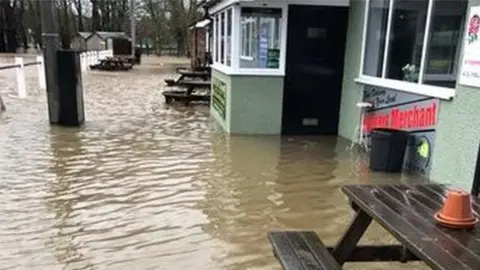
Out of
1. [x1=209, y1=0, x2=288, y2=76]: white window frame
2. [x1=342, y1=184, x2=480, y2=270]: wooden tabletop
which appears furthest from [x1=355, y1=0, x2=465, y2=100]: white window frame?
[x1=342, y1=184, x2=480, y2=270]: wooden tabletop

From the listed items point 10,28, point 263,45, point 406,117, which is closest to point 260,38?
point 263,45

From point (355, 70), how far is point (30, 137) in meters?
5.57

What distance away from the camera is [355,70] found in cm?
834

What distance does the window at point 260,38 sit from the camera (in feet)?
28.2

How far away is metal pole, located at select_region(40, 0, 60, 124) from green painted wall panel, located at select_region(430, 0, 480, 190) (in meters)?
6.87

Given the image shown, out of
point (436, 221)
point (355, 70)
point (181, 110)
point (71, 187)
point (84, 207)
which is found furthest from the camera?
point (181, 110)

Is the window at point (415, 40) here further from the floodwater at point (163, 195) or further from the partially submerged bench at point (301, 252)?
the partially submerged bench at point (301, 252)

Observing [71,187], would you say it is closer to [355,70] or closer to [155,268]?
[155,268]

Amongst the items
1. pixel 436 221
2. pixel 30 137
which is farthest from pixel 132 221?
pixel 30 137

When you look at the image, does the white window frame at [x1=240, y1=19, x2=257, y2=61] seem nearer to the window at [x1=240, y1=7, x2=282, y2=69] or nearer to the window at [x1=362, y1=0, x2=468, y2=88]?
the window at [x1=240, y1=7, x2=282, y2=69]

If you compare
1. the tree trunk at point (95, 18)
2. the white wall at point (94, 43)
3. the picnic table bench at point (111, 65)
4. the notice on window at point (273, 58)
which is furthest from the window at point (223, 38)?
the tree trunk at point (95, 18)

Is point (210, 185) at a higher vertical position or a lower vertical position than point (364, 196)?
lower

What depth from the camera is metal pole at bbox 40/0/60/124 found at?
9.34 metres

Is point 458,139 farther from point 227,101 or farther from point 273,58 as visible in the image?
point 227,101
